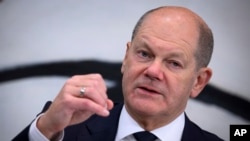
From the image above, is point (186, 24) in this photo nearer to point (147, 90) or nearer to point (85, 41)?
point (147, 90)

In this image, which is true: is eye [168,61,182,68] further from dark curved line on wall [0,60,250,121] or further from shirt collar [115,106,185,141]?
dark curved line on wall [0,60,250,121]

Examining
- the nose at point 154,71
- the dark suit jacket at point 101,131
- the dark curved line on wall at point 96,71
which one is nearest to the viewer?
the nose at point 154,71

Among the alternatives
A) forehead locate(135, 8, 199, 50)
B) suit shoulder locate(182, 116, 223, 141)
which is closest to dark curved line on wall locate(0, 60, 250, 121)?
suit shoulder locate(182, 116, 223, 141)

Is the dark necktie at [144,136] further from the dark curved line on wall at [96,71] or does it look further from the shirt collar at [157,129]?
the dark curved line on wall at [96,71]

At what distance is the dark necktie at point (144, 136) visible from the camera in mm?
921

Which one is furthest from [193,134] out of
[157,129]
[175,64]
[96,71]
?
[96,71]

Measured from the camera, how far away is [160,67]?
88 centimetres

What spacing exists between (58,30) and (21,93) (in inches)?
10.2

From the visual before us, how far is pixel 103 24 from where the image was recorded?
48.2 inches

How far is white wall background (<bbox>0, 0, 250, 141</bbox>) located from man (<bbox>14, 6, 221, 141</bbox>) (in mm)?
209

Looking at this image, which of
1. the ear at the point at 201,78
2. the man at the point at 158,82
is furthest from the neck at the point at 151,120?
the ear at the point at 201,78

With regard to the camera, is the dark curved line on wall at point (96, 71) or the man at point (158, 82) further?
the dark curved line on wall at point (96, 71)

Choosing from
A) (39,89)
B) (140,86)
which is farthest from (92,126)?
(39,89)

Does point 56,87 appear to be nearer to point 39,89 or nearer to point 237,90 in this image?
point 39,89
